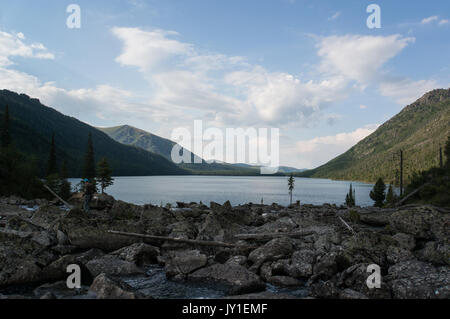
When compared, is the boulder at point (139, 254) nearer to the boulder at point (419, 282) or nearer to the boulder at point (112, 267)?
the boulder at point (112, 267)

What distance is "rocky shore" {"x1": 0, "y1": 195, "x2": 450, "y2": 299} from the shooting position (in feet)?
29.9

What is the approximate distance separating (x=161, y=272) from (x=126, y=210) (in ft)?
50.4

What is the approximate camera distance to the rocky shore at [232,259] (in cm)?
910

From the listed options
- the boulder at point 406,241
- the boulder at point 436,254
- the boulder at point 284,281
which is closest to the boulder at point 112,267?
the boulder at point 284,281

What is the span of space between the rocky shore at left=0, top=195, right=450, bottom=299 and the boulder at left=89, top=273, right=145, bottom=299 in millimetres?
27

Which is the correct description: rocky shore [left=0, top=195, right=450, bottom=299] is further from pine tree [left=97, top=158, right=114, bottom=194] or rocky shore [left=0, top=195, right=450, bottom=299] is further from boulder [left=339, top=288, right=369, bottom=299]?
pine tree [left=97, top=158, right=114, bottom=194]

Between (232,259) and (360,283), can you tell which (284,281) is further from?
(232,259)

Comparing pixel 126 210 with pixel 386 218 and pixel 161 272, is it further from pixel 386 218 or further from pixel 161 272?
pixel 386 218

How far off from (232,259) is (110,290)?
5.78 metres

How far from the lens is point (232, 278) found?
34.4ft

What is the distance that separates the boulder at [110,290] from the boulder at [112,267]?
2552 millimetres

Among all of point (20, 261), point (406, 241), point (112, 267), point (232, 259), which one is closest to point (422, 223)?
point (406, 241)

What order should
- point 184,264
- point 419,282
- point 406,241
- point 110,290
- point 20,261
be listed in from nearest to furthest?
point 110,290 < point 419,282 < point 20,261 < point 184,264 < point 406,241
